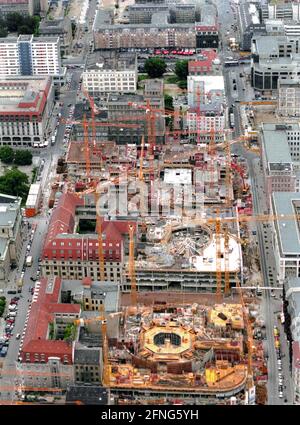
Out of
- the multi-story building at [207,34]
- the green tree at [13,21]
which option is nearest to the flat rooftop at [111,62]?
the multi-story building at [207,34]

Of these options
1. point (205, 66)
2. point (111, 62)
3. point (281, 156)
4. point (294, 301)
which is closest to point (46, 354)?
point (294, 301)

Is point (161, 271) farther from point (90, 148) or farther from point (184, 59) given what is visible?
point (184, 59)

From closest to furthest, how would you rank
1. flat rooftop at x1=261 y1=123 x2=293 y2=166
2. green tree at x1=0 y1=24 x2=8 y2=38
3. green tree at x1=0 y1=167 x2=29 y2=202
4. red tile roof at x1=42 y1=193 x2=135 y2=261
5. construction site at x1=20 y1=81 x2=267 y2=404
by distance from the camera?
1. construction site at x1=20 y1=81 x2=267 y2=404
2. red tile roof at x1=42 y1=193 x2=135 y2=261
3. flat rooftop at x1=261 y1=123 x2=293 y2=166
4. green tree at x1=0 y1=167 x2=29 y2=202
5. green tree at x1=0 y1=24 x2=8 y2=38

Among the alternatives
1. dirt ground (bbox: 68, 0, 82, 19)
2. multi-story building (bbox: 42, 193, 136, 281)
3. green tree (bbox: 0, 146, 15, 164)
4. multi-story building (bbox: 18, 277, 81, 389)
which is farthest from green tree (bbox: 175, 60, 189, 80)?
multi-story building (bbox: 18, 277, 81, 389)

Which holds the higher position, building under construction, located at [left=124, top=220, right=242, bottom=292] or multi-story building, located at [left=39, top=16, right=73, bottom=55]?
multi-story building, located at [left=39, top=16, right=73, bottom=55]

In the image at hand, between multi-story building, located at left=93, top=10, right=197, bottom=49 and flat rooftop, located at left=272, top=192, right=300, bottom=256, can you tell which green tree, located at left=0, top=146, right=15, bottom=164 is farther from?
multi-story building, located at left=93, top=10, right=197, bottom=49

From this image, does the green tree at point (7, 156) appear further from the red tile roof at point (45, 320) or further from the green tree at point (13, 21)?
the green tree at point (13, 21)
